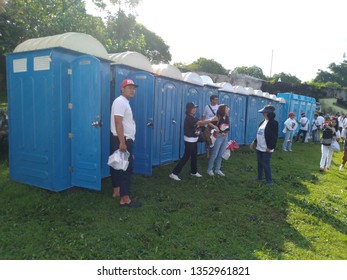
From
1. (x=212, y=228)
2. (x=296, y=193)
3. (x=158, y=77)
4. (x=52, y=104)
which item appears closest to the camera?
(x=212, y=228)

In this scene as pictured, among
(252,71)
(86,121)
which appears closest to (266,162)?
(86,121)

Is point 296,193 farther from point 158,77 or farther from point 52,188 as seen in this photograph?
point 52,188

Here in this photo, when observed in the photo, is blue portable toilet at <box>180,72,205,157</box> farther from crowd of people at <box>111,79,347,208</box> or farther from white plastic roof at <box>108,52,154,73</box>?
white plastic roof at <box>108,52,154,73</box>

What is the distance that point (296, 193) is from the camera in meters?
5.75

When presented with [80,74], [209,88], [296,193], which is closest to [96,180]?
[80,74]

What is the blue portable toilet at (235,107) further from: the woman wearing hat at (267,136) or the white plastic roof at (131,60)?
the white plastic roof at (131,60)

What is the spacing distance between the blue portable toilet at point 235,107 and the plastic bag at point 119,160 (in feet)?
Result: 20.7

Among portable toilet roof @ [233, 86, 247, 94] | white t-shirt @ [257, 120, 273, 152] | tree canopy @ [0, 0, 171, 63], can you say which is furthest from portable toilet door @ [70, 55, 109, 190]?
portable toilet roof @ [233, 86, 247, 94]

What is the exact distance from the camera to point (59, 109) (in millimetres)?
4398

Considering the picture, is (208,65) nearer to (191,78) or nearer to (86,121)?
(191,78)

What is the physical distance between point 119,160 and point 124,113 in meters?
0.69

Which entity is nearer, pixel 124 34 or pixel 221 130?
pixel 221 130

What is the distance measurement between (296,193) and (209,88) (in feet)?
14.8

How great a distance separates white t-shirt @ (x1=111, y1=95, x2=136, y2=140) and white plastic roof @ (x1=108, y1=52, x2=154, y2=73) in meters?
1.61
